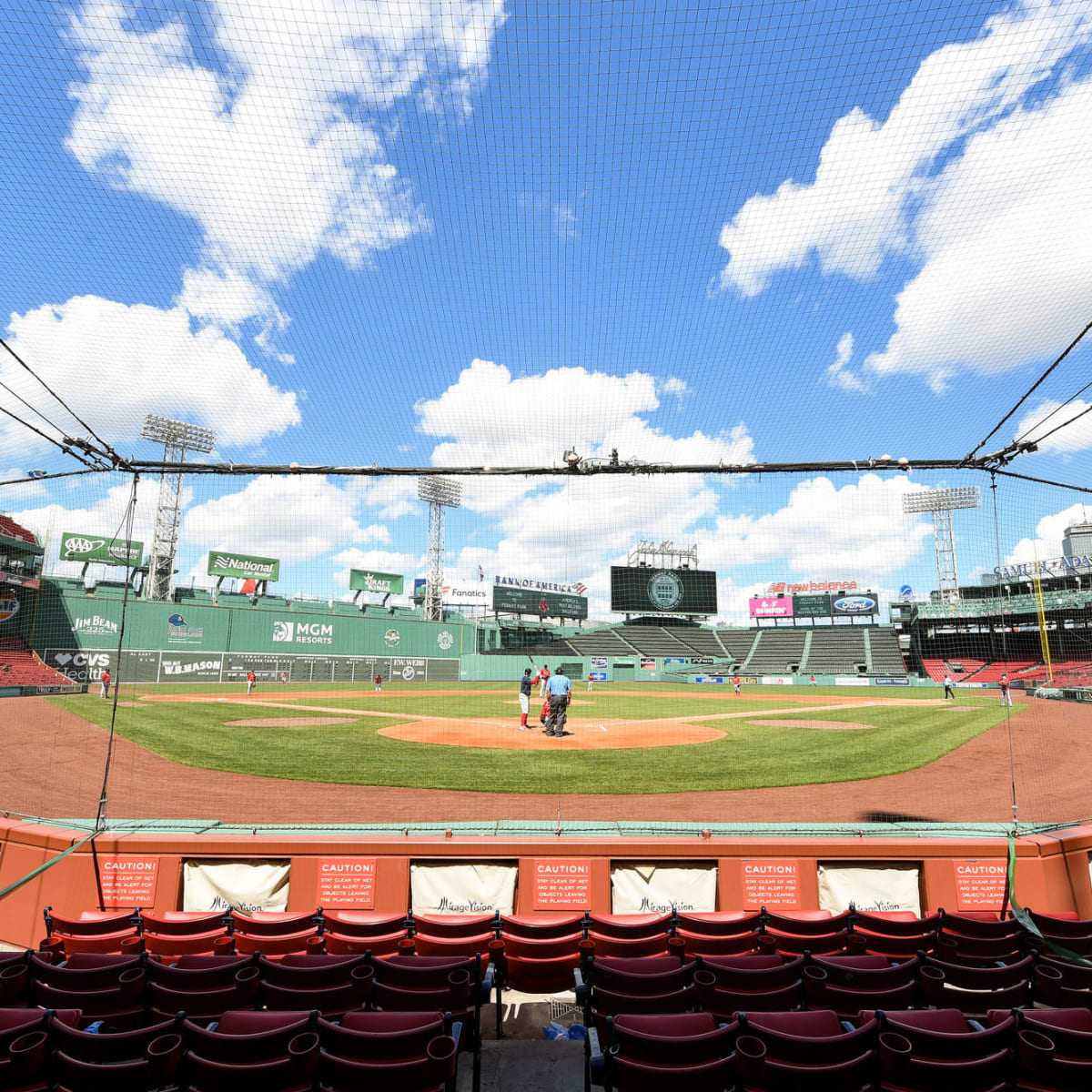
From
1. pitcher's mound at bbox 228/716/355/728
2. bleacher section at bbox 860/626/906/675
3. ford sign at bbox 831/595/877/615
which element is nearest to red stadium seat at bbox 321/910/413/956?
pitcher's mound at bbox 228/716/355/728

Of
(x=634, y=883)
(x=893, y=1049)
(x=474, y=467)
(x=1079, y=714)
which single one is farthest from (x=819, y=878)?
(x=1079, y=714)

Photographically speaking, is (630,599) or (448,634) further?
(630,599)

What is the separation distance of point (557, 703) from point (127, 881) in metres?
11.2

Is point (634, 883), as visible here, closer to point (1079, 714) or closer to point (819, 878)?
point (819, 878)

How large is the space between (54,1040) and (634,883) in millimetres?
4327

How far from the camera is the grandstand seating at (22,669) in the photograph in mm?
28766

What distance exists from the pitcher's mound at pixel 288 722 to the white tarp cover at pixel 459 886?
1462 cm

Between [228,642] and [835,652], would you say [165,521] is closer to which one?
[228,642]

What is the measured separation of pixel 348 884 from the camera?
5875 millimetres

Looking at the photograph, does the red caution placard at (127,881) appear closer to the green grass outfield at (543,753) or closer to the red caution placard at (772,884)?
the green grass outfield at (543,753)

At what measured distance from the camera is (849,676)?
45031 mm

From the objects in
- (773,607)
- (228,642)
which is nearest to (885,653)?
(773,607)

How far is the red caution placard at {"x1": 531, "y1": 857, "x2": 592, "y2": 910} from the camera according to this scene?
5801 millimetres

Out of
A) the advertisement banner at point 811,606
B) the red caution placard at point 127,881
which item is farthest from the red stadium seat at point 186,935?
the advertisement banner at point 811,606
